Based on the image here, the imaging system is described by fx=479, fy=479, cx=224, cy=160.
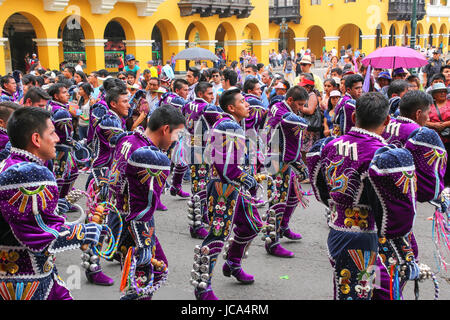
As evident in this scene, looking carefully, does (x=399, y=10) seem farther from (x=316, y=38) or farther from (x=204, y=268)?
(x=204, y=268)

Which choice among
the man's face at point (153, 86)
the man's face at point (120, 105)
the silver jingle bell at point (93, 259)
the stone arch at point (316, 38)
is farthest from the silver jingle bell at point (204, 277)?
the stone arch at point (316, 38)

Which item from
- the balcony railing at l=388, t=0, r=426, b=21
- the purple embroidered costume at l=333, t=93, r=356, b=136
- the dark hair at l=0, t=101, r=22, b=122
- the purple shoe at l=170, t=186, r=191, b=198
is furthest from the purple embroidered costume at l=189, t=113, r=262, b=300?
the balcony railing at l=388, t=0, r=426, b=21

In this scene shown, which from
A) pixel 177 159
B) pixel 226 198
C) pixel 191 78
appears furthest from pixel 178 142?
pixel 226 198

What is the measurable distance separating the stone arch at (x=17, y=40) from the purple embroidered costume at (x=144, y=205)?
75.6ft

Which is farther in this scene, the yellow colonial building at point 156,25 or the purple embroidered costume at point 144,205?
the yellow colonial building at point 156,25

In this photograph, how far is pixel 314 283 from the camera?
16.6ft

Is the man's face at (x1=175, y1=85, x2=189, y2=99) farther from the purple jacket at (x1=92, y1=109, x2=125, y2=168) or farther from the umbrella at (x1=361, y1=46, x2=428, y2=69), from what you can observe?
the umbrella at (x1=361, y1=46, x2=428, y2=69)

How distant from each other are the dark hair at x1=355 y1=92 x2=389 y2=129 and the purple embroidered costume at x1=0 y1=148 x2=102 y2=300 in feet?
A: 6.23

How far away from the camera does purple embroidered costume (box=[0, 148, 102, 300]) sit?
271 cm

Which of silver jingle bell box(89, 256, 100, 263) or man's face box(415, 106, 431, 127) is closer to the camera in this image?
man's face box(415, 106, 431, 127)

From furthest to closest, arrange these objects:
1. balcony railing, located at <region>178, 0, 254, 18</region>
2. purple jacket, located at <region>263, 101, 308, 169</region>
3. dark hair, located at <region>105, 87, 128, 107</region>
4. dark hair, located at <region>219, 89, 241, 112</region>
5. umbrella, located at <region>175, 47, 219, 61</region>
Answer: balcony railing, located at <region>178, 0, 254, 18</region> → umbrella, located at <region>175, 47, 219, 61</region> → dark hair, located at <region>105, 87, 128, 107</region> → purple jacket, located at <region>263, 101, 308, 169</region> → dark hair, located at <region>219, 89, 241, 112</region>

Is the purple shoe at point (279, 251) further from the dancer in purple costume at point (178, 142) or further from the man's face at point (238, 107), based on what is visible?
the dancer in purple costume at point (178, 142)

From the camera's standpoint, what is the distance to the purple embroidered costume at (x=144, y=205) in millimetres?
3520

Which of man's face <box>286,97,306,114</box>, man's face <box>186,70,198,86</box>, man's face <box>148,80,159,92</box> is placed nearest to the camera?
man's face <box>286,97,306,114</box>
